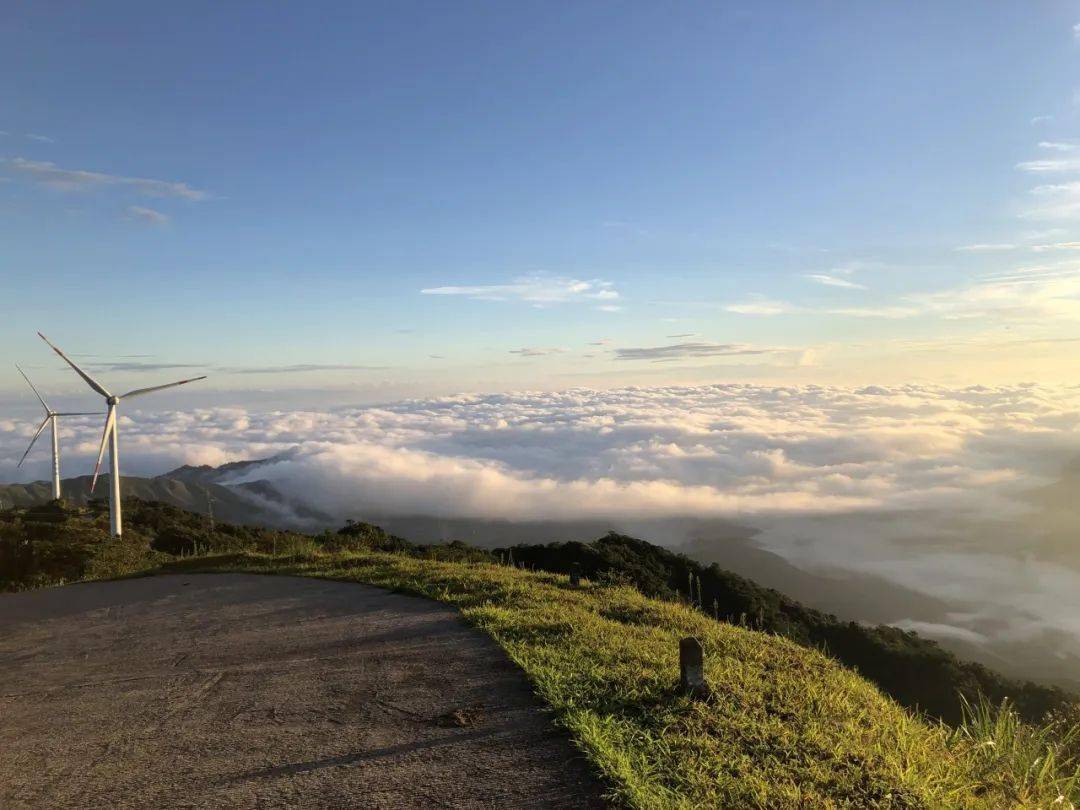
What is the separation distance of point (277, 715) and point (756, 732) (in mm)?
3724

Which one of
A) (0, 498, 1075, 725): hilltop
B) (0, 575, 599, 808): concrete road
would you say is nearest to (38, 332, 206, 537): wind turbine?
(0, 498, 1075, 725): hilltop

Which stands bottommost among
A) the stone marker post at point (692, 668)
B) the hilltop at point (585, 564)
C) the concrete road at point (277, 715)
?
the hilltop at point (585, 564)

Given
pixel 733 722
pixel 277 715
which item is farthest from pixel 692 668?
pixel 277 715

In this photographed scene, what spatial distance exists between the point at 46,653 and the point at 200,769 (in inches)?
190

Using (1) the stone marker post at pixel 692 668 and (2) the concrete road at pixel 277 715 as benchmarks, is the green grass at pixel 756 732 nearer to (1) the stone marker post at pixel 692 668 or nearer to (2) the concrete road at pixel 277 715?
(1) the stone marker post at pixel 692 668

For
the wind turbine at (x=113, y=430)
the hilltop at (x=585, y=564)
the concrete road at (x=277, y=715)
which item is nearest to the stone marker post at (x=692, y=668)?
the concrete road at (x=277, y=715)

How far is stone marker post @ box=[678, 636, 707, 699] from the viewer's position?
579 centimetres

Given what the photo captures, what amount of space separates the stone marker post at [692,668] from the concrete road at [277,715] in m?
1.21

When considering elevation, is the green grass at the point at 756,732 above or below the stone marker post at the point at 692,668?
below

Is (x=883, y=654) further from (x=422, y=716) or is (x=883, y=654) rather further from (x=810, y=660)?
(x=422, y=716)

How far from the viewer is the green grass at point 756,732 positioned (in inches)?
177

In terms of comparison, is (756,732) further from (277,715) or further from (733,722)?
(277,715)

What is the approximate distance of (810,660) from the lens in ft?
24.7

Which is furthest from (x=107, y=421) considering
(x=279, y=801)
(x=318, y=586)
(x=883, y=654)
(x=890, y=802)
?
(x=883, y=654)
